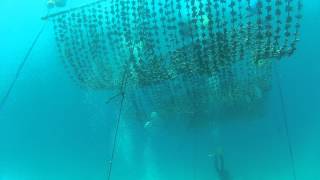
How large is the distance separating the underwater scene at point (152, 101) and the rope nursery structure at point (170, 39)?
3 centimetres

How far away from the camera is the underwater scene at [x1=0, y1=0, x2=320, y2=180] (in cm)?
754

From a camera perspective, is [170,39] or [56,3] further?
[56,3]

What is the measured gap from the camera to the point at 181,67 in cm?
769

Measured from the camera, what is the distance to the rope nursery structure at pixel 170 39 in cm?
625

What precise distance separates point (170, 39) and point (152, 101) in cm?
665

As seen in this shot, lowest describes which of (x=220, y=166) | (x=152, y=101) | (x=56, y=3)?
(x=220, y=166)

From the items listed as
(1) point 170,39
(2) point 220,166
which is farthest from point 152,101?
(1) point 170,39

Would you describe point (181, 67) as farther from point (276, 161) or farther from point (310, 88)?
point (276, 161)

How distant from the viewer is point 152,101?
13.3 m

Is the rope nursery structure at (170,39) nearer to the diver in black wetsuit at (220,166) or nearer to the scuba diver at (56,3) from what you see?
the scuba diver at (56,3)

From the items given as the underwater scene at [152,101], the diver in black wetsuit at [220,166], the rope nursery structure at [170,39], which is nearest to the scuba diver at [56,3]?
the underwater scene at [152,101]

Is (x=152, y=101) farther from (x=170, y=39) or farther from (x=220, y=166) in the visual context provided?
(x=170, y=39)

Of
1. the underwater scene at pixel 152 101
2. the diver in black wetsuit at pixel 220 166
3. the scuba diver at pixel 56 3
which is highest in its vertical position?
the scuba diver at pixel 56 3

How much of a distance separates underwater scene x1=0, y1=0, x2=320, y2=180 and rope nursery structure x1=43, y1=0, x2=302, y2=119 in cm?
3
